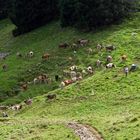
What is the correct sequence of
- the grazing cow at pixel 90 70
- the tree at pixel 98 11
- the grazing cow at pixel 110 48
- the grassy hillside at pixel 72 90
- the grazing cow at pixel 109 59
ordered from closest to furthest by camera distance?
the grassy hillside at pixel 72 90 < the grazing cow at pixel 90 70 < the grazing cow at pixel 109 59 < the grazing cow at pixel 110 48 < the tree at pixel 98 11

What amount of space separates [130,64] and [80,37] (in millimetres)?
16845

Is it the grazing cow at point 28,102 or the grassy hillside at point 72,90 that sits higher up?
the grassy hillside at point 72,90

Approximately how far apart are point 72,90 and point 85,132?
57.9 ft

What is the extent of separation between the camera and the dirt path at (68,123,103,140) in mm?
41047

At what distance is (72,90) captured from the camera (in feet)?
198

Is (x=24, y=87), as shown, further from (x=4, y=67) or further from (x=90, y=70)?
(x=4, y=67)

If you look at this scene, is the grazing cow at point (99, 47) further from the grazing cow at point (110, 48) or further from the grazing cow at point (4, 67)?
the grazing cow at point (4, 67)

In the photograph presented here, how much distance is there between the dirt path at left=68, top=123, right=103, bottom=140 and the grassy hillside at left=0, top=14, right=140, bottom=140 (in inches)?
24.3

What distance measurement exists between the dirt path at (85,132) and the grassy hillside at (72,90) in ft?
2.03

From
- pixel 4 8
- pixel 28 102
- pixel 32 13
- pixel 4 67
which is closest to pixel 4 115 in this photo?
pixel 28 102

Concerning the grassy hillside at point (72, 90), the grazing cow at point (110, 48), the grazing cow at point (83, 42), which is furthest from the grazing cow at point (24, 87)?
the grazing cow at point (110, 48)

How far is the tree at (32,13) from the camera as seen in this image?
9394 cm

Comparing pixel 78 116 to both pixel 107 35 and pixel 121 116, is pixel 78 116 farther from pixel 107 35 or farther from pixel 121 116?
pixel 107 35

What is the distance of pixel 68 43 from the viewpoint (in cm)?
7912
